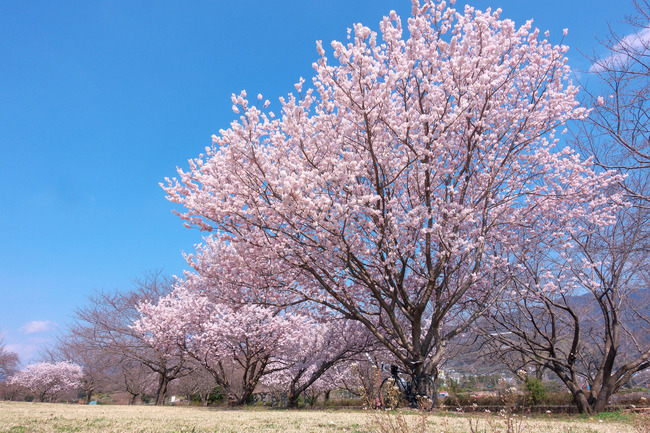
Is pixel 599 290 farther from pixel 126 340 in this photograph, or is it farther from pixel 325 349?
pixel 126 340

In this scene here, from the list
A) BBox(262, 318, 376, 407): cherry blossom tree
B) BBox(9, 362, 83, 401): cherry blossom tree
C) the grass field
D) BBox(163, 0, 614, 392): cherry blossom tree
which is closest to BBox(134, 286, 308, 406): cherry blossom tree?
BBox(262, 318, 376, 407): cherry blossom tree

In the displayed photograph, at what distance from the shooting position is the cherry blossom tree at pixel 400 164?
26.1 ft

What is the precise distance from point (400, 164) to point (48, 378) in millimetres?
37208

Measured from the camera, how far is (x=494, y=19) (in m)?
9.28

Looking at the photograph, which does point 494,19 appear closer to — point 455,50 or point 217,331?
point 455,50

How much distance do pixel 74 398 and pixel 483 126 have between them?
1705 inches

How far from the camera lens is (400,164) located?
28.3 ft

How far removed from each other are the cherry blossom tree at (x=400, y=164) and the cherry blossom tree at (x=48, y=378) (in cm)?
3206

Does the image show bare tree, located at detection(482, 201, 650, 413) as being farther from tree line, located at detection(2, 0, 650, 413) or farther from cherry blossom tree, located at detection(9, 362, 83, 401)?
cherry blossom tree, located at detection(9, 362, 83, 401)

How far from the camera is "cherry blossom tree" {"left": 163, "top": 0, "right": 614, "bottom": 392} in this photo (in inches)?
314

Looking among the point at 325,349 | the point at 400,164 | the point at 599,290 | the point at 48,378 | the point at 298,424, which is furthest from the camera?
the point at 48,378

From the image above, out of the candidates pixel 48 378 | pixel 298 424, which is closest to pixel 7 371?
pixel 48 378

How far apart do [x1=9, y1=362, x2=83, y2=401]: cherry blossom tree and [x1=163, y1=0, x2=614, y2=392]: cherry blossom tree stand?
3206cm

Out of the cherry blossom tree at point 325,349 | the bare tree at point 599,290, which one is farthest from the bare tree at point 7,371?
the bare tree at point 599,290
